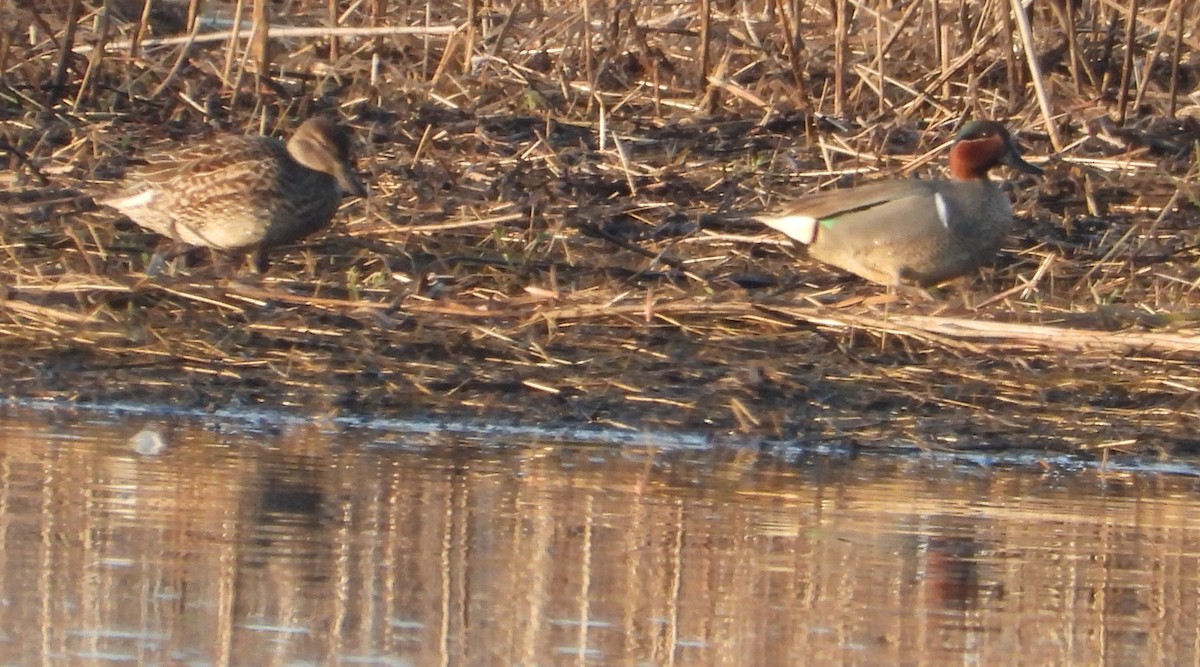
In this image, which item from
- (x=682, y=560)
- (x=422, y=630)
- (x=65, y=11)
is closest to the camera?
(x=422, y=630)

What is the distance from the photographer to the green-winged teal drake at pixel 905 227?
8.90m

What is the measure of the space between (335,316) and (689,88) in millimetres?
4251

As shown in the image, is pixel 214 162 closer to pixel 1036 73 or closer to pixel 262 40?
pixel 262 40

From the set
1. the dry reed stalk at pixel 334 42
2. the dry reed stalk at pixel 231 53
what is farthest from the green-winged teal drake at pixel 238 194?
the dry reed stalk at pixel 334 42

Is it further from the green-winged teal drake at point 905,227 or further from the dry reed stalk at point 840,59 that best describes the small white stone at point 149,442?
the dry reed stalk at point 840,59

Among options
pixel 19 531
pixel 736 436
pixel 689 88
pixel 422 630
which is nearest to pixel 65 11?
pixel 689 88

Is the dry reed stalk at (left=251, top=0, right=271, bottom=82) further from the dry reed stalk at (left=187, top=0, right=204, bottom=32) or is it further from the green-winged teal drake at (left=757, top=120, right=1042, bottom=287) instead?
the green-winged teal drake at (left=757, top=120, right=1042, bottom=287)

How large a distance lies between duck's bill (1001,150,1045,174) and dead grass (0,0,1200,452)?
31 cm

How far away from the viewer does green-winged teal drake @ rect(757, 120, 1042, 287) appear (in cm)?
890

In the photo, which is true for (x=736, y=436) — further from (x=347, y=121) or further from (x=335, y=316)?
(x=347, y=121)

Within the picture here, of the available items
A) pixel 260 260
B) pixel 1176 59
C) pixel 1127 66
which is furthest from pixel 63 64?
pixel 1176 59

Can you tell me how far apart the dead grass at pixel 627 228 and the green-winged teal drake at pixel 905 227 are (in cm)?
18

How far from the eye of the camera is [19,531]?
5301 millimetres

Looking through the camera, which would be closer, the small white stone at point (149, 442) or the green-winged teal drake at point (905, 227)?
the small white stone at point (149, 442)
